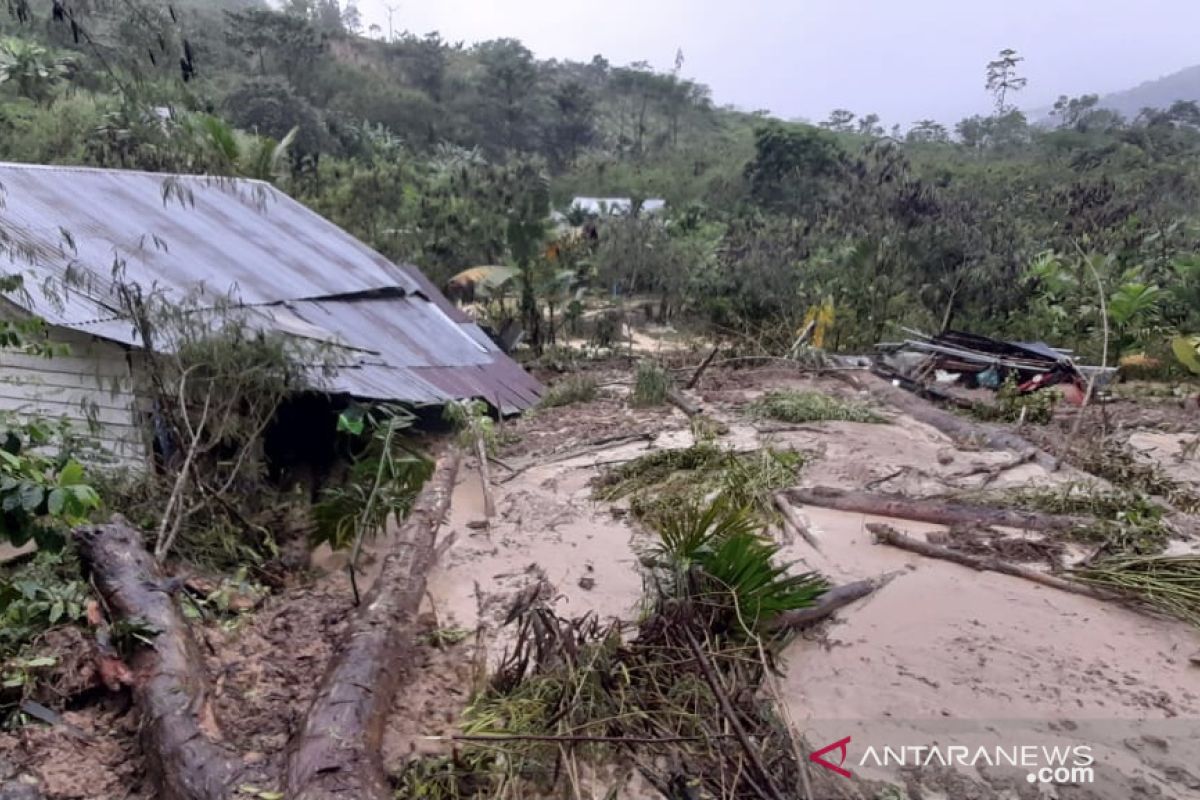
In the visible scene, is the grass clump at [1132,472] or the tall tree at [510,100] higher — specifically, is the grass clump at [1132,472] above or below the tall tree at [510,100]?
below

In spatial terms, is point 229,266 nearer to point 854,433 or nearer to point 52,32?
point 52,32

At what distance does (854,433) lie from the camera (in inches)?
352

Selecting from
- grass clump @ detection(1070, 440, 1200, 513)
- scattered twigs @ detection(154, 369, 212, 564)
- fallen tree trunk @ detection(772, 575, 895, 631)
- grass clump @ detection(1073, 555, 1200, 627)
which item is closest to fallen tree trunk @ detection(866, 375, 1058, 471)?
grass clump @ detection(1070, 440, 1200, 513)

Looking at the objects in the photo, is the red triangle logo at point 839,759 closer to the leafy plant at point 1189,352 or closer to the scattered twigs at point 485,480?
the scattered twigs at point 485,480

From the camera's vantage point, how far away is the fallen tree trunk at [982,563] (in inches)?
200

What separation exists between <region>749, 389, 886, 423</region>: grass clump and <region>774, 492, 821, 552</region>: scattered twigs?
114 inches

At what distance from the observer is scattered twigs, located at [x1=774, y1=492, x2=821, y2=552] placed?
19.8ft

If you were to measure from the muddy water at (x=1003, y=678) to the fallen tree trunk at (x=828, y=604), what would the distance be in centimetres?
8

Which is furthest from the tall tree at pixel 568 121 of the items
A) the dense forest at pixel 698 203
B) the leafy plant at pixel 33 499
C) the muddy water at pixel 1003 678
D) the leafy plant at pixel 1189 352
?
the leafy plant at pixel 33 499

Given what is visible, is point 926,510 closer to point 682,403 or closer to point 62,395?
point 682,403

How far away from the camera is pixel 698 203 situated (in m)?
25.8

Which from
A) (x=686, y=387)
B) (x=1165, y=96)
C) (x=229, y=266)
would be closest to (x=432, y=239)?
(x=686, y=387)

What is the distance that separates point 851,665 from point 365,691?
247 centimetres

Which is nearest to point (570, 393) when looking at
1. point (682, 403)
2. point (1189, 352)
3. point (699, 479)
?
point (682, 403)
